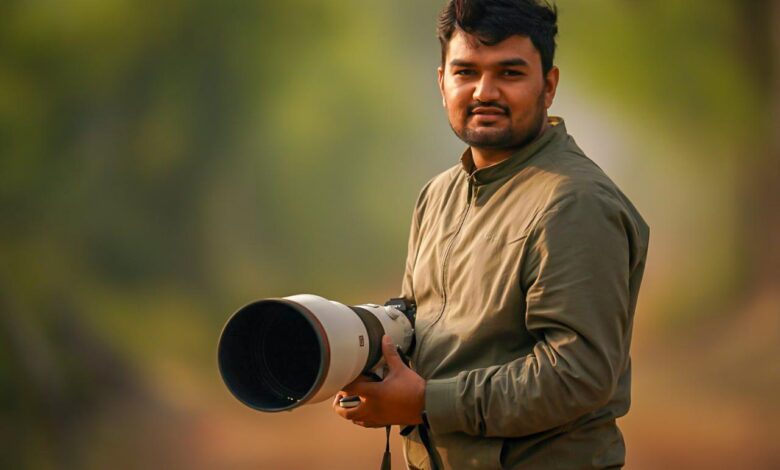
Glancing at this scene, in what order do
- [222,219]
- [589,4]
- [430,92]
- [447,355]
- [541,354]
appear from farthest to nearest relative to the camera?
[222,219] → [430,92] → [589,4] → [447,355] → [541,354]

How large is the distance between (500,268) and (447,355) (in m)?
0.17

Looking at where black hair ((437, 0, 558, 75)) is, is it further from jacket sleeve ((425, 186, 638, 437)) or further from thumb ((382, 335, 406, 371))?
thumb ((382, 335, 406, 371))

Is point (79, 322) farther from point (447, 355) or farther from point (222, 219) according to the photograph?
point (447, 355)

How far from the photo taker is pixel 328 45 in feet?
10.0

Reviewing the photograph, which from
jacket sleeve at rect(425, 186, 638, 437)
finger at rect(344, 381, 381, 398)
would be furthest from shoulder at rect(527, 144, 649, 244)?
finger at rect(344, 381, 381, 398)

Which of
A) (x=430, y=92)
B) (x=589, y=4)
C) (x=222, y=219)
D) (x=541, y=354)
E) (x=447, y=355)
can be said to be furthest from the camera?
(x=222, y=219)

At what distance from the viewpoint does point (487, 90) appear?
1.62 meters

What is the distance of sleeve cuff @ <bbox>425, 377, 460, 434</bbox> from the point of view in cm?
152

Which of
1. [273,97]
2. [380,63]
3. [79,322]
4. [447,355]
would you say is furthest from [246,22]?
[447,355]

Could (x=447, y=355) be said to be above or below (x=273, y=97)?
below

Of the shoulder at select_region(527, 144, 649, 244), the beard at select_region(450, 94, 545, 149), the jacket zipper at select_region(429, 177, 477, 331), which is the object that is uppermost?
the beard at select_region(450, 94, 545, 149)

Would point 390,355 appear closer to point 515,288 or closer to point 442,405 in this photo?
point 442,405

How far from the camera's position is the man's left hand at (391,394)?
1551 millimetres

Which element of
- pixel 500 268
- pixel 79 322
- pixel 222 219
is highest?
pixel 500 268
